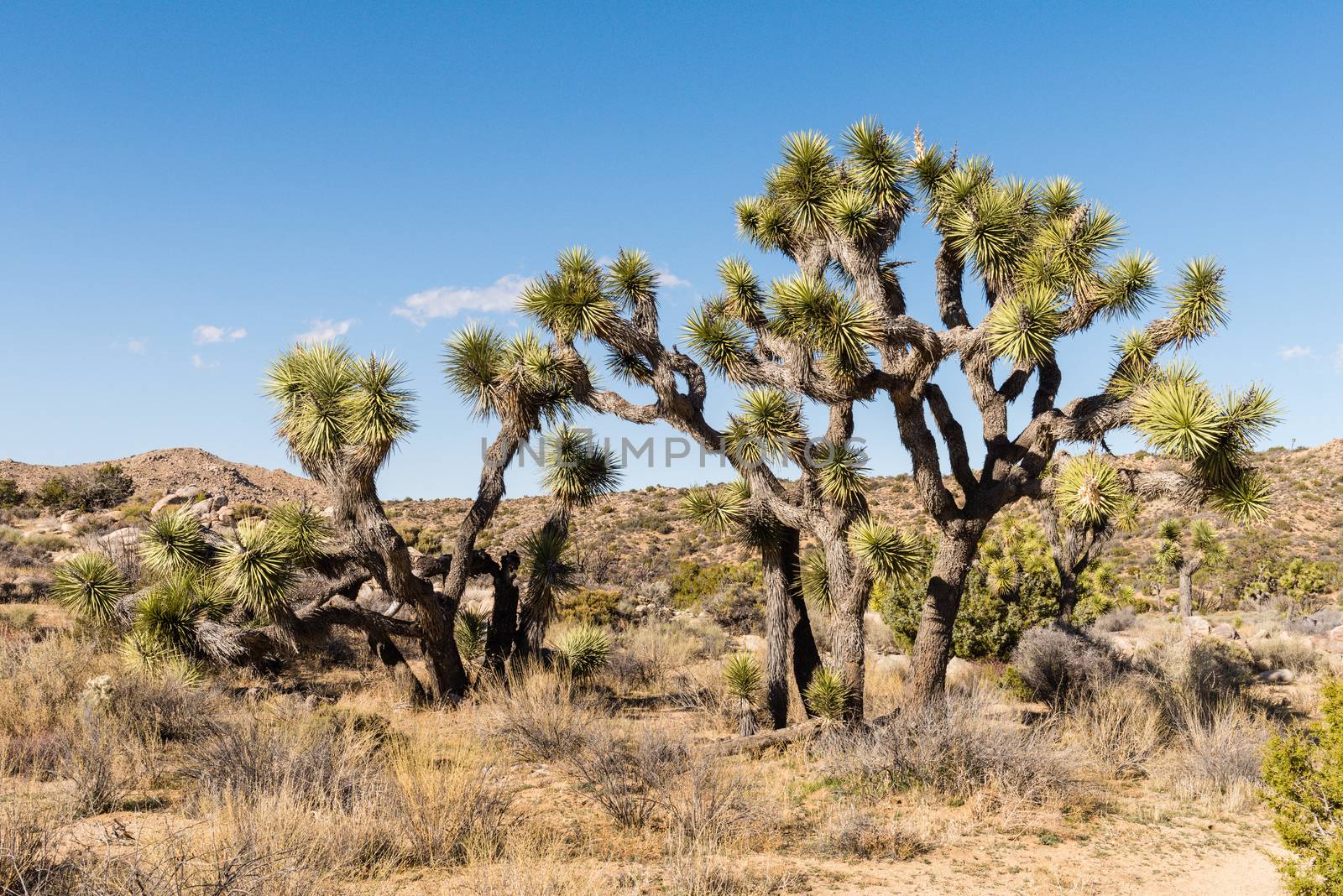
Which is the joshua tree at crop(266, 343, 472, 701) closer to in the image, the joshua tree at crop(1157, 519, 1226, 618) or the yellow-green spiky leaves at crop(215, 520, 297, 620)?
the yellow-green spiky leaves at crop(215, 520, 297, 620)

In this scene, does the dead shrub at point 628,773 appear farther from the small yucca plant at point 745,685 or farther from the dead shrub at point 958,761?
the small yucca plant at point 745,685

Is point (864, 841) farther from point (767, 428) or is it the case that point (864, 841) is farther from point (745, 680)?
point (767, 428)

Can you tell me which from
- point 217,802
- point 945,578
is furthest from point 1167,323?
point 217,802

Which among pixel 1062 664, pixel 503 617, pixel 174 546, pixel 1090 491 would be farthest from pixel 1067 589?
pixel 174 546

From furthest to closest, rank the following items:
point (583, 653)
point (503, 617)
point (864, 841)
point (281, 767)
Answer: point (583, 653) → point (503, 617) → point (281, 767) → point (864, 841)

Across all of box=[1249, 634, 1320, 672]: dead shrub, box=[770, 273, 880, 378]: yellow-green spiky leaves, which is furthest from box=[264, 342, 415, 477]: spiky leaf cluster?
box=[1249, 634, 1320, 672]: dead shrub

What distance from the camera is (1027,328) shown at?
7844 mm

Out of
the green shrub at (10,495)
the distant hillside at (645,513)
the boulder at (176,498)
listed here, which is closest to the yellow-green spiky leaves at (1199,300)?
the distant hillside at (645,513)

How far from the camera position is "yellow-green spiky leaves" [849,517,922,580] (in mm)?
7840

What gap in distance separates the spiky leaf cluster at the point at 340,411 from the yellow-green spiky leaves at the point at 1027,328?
6.46 metres

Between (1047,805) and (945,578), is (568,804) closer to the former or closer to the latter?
(1047,805)

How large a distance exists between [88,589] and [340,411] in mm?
4380

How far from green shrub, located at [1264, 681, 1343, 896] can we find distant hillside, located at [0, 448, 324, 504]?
106 feet

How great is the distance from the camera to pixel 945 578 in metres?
8.72
